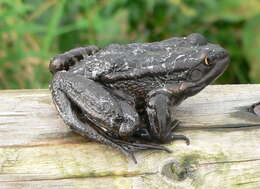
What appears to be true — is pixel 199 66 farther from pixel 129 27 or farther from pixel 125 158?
pixel 129 27

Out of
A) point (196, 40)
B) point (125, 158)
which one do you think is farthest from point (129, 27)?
point (125, 158)

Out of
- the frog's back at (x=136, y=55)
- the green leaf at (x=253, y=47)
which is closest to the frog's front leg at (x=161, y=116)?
the frog's back at (x=136, y=55)

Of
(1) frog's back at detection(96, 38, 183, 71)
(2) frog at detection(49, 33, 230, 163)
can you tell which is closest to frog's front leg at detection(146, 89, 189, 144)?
(2) frog at detection(49, 33, 230, 163)

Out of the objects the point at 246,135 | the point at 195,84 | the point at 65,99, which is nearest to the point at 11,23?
the point at 65,99

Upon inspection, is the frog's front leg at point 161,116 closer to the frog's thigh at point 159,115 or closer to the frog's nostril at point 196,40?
the frog's thigh at point 159,115

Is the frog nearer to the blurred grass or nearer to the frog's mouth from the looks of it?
the frog's mouth

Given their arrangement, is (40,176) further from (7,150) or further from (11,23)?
(11,23)

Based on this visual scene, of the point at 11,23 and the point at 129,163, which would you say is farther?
the point at 11,23
